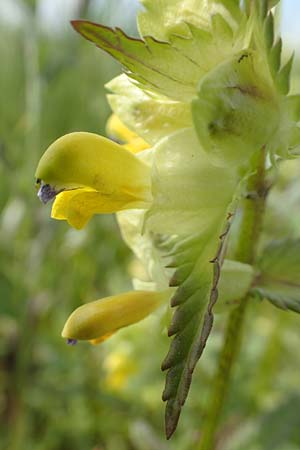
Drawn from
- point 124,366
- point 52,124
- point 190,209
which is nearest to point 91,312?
point 190,209

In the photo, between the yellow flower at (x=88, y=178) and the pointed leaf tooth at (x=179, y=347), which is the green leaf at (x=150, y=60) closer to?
the yellow flower at (x=88, y=178)

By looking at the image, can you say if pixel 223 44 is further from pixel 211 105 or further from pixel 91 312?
pixel 91 312

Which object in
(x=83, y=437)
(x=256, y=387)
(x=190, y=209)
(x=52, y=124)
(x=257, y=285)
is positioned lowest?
(x=83, y=437)

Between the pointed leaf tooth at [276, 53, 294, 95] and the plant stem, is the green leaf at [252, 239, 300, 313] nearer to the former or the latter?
the plant stem

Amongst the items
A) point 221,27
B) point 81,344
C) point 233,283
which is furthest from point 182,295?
point 81,344

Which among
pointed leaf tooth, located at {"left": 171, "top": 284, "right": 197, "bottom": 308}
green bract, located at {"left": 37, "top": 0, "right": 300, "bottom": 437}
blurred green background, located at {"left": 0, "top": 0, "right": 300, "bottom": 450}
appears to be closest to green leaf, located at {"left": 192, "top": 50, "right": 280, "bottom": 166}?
green bract, located at {"left": 37, "top": 0, "right": 300, "bottom": 437}

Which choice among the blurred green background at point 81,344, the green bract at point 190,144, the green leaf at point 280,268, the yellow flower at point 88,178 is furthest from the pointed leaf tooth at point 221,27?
the blurred green background at point 81,344
